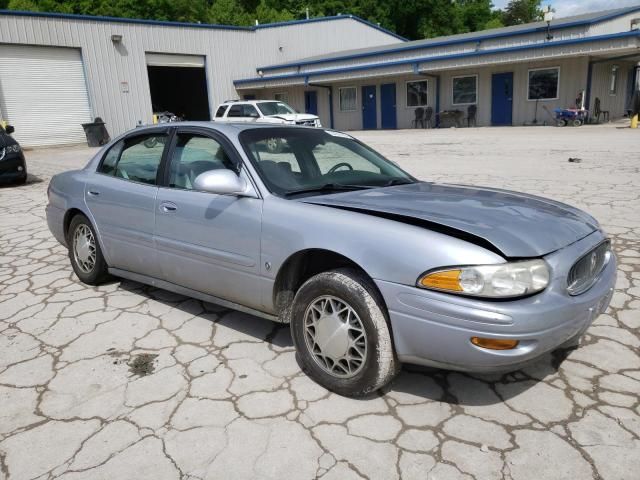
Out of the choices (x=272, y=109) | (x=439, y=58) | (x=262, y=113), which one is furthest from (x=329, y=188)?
(x=439, y=58)

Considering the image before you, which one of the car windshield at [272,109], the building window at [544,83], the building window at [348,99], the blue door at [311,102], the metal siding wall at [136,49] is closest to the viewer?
the car windshield at [272,109]

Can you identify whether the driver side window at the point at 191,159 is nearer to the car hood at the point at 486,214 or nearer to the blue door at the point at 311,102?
the car hood at the point at 486,214

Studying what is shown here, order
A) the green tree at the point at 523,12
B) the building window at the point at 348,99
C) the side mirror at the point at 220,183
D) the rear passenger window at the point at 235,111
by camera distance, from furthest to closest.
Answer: the green tree at the point at 523,12, the building window at the point at 348,99, the rear passenger window at the point at 235,111, the side mirror at the point at 220,183

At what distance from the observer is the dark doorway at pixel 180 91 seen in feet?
113

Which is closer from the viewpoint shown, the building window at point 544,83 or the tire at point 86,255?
the tire at point 86,255

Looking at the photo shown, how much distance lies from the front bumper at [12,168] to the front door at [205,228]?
27.5 feet

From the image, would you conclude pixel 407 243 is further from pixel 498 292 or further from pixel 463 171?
pixel 463 171

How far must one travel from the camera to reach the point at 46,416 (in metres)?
2.76

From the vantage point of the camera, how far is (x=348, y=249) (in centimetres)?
267

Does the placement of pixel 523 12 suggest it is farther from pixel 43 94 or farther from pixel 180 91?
pixel 43 94

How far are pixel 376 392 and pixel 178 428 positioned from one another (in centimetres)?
107

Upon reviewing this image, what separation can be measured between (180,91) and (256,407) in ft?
A: 124

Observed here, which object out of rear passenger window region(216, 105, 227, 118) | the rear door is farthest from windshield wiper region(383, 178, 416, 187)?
rear passenger window region(216, 105, 227, 118)

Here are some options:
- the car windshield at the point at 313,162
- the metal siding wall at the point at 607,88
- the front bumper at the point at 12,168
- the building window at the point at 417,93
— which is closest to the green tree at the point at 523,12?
the metal siding wall at the point at 607,88
